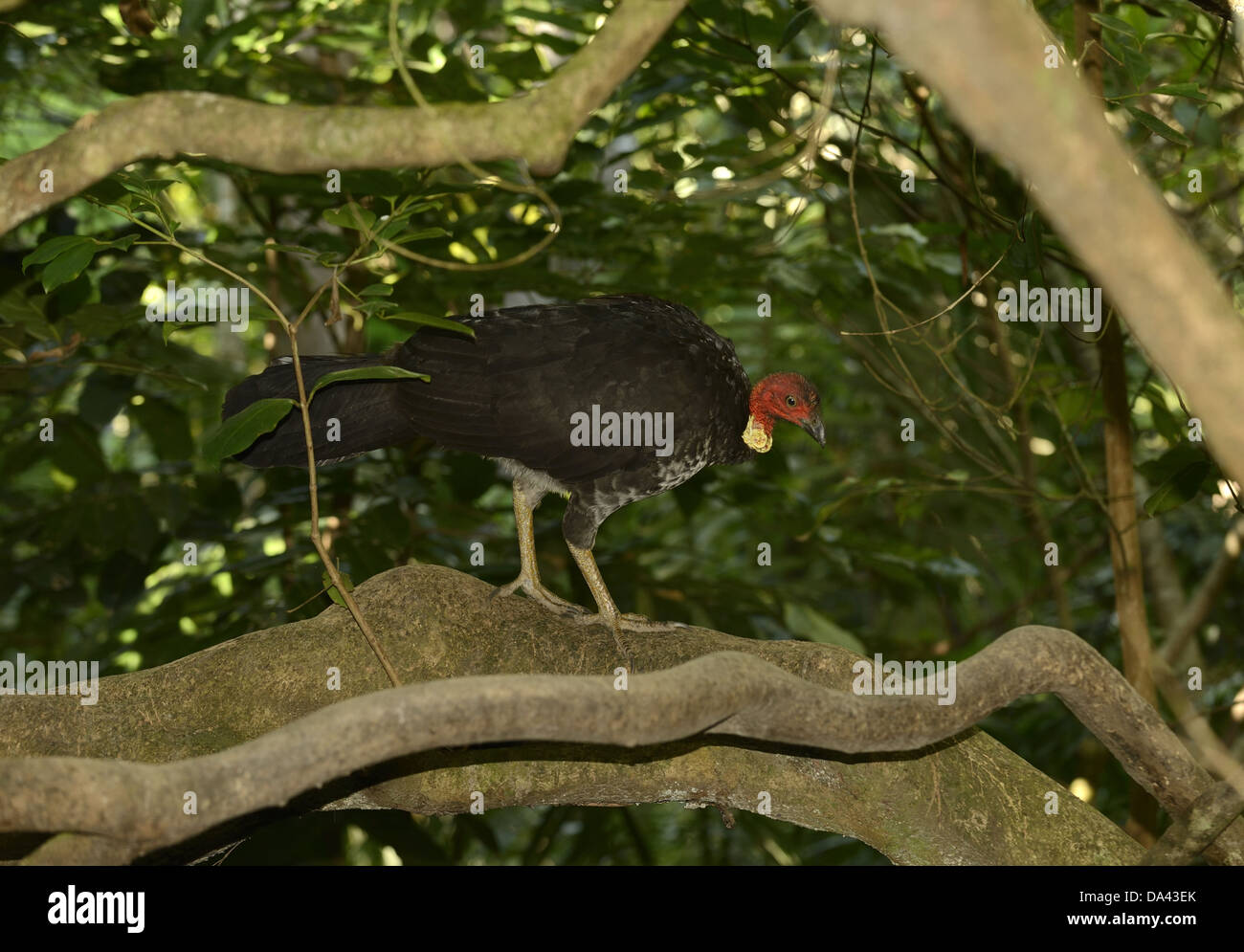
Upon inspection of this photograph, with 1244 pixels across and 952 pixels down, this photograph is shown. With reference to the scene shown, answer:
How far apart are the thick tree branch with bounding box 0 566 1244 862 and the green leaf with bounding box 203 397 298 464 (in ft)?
2.06

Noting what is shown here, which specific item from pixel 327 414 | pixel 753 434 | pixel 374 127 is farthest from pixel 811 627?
pixel 374 127

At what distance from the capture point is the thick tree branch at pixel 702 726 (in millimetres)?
2217

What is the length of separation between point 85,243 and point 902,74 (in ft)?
8.83

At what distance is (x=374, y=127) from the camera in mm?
1538

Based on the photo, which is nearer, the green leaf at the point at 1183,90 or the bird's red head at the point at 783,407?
the green leaf at the point at 1183,90

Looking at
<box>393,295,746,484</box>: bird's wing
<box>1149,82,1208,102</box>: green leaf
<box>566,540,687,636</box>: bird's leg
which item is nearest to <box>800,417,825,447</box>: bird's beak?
<box>393,295,746,484</box>: bird's wing

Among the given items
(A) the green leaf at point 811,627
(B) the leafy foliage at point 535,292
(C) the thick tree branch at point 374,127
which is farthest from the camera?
(A) the green leaf at point 811,627

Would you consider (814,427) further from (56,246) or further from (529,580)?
(56,246)

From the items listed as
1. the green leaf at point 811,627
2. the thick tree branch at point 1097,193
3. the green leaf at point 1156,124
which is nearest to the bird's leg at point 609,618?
the green leaf at point 811,627

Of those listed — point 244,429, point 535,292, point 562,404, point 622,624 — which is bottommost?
point 622,624

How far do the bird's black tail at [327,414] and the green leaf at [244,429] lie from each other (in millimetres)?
566

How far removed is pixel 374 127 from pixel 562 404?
5.86ft

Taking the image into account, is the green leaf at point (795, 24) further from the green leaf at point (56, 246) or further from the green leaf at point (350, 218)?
the green leaf at point (56, 246)

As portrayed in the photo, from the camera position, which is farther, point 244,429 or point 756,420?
point 756,420
